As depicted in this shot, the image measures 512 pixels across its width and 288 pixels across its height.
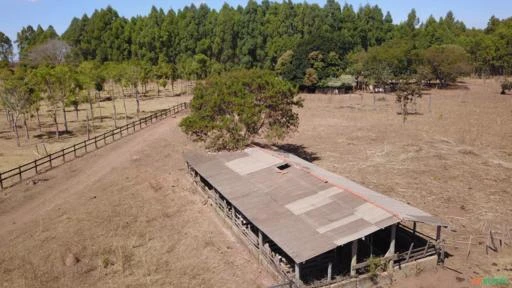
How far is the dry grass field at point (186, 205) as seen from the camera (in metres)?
18.1

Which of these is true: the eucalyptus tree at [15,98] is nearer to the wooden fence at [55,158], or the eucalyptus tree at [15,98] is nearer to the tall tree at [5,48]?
the wooden fence at [55,158]

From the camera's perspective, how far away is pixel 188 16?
11162cm

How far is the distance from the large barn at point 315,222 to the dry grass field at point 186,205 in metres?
1.12

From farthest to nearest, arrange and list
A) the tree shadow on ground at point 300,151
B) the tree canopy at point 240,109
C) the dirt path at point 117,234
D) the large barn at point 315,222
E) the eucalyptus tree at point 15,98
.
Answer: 1. the eucalyptus tree at point 15,98
2. the tree shadow on ground at point 300,151
3. the tree canopy at point 240,109
4. the dirt path at point 117,234
5. the large barn at point 315,222

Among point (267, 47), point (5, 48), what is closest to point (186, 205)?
point (267, 47)

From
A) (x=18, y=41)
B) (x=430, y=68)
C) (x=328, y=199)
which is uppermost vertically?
(x=18, y=41)

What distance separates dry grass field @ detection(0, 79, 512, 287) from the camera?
18.1 metres

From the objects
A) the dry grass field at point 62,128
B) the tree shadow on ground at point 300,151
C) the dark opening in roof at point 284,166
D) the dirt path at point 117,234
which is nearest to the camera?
the dirt path at point 117,234

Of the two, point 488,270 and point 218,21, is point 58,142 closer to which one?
point 488,270

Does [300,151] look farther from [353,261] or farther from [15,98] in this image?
[15,98]

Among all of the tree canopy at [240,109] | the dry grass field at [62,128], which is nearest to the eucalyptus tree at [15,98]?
the dry grass field at [62,128]

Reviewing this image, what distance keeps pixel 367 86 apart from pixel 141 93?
44.6m

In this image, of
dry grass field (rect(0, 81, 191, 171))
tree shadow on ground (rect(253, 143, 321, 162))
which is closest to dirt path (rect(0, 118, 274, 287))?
dry grass field (rect(0, 81, 191, 171))

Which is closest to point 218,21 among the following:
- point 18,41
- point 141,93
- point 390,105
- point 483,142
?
point 141,93
